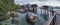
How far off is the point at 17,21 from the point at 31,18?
0.63 feet

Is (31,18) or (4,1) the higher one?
(4,1)

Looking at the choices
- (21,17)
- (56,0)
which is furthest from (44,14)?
(56,0)

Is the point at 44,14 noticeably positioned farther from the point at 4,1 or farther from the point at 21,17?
the point at 4,1

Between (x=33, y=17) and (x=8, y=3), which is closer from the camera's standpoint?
(x=33, y=17)

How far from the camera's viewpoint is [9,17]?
194cm

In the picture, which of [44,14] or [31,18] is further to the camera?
[44,14]

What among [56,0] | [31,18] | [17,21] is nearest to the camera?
[31,18]

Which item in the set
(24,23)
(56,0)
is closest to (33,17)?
(24,23)

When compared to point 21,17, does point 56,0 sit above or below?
above

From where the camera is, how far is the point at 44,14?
257cm

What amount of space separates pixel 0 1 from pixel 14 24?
288mm

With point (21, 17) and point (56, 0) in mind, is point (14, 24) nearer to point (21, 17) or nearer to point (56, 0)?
point (21, 17)

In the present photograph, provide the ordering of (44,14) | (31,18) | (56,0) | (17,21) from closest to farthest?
1. (31,18)
2. (17,21)
3. (44,14)
4. (56,0)

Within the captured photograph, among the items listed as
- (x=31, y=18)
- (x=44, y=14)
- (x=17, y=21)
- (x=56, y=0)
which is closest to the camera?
(x=31, y=18)
